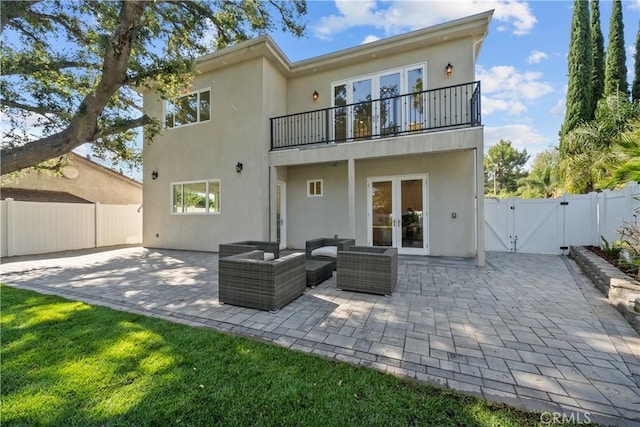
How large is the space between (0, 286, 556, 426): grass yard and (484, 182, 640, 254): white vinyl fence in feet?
27.2

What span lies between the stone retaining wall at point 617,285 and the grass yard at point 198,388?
113 inches

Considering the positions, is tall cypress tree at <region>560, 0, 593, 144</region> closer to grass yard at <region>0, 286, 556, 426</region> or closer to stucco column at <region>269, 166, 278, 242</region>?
stucco column at <region>269, 166, 278, 242</region>

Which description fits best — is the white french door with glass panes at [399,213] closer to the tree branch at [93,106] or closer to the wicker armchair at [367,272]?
the wicker armchair at [367,272]

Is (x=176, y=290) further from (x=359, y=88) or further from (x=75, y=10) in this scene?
(x=75, y=10)

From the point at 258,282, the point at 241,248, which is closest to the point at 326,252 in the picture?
the point at 241,248

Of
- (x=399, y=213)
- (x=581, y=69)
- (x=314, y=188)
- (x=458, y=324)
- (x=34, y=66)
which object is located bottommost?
(x=458, y=324)

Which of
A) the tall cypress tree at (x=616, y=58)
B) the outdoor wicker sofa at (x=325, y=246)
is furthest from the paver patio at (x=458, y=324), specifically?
the tall cypress tree at (x=616, y=58)

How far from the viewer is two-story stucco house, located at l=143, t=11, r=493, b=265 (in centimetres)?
750

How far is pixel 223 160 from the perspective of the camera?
9.02 m

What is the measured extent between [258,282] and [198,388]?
177 cm

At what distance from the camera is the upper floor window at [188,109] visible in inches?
373

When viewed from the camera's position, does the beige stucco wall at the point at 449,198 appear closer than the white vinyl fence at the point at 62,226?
Yes

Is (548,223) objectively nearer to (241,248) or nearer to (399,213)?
(399,213)

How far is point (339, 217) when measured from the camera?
8.98m
